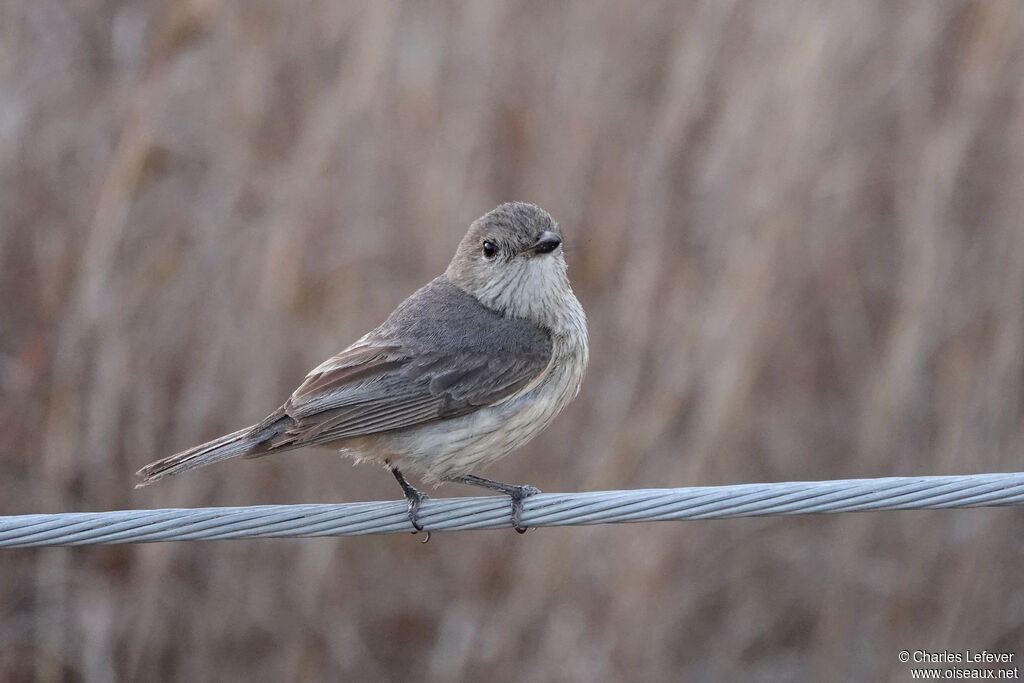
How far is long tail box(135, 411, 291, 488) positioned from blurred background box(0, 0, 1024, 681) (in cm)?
135

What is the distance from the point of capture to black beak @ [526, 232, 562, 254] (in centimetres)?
384

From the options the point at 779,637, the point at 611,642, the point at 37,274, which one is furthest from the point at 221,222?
the point at 779,637

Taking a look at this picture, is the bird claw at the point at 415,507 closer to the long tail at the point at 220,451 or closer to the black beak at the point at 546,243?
the long tail at the point at 220,451

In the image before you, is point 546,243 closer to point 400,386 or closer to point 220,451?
point 400,386

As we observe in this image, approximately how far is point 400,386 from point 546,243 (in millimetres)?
734

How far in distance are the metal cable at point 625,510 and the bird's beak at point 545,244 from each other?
141cm

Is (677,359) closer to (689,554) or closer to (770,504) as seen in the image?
(689,554)

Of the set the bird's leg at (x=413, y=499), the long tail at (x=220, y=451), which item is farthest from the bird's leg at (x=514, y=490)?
the long tail at (x=220, y=451)

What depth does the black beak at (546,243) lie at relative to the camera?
384cm

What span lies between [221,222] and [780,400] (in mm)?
2618

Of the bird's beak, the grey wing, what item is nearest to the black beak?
the bird's beak

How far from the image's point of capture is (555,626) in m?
4.55

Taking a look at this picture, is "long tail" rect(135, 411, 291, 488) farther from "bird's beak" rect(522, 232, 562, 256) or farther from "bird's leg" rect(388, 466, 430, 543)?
"bird's beak" rect(522, 232, 562, 256)

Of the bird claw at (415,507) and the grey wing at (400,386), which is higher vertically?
the grey wing at (400,386)
